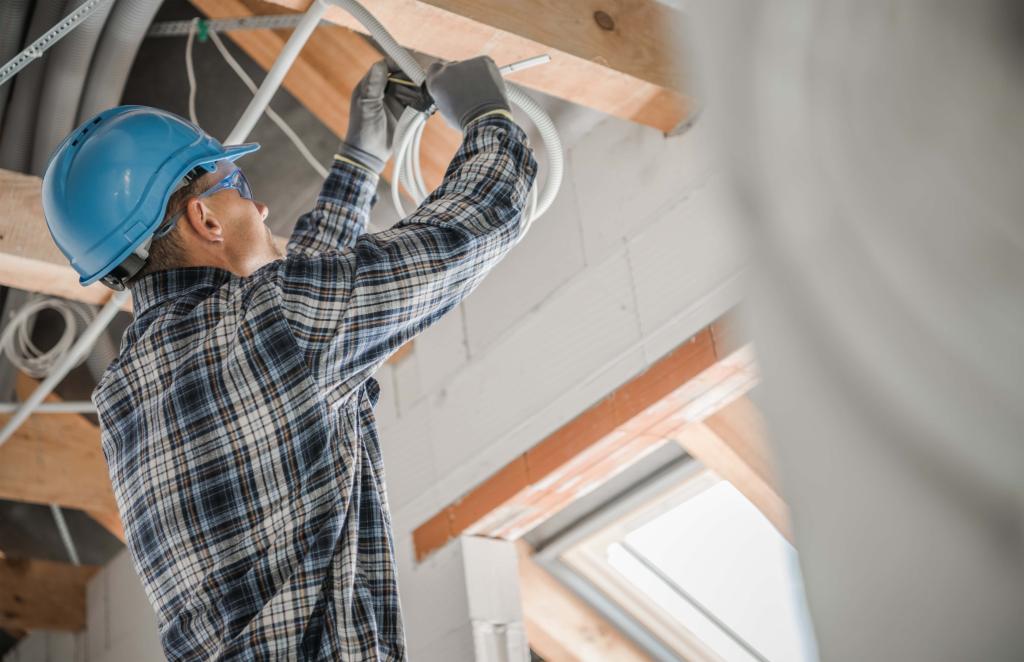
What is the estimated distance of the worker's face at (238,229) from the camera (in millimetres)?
1765

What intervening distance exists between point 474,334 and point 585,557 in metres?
0.82

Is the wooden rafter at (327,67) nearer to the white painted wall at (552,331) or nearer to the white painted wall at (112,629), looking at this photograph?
the white painted wall at (552,331)

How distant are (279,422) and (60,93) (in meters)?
1.49

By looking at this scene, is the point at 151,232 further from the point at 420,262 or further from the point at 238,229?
the point at 420,262

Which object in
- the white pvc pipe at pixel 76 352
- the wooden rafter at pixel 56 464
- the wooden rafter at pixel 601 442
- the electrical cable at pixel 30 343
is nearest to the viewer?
the wooden rafter at pixel 601 442

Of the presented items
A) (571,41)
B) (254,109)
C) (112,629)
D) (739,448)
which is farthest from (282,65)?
(112,629)

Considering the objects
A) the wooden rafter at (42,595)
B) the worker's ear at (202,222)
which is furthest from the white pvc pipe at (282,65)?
the wooden rafter at (42,595)

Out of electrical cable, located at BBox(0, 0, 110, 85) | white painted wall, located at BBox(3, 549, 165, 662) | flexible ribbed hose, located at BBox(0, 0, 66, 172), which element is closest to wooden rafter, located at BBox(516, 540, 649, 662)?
white painted wall, located at BBox(3, 549, 165, 662)

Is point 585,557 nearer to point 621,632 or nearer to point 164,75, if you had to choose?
point 621,632

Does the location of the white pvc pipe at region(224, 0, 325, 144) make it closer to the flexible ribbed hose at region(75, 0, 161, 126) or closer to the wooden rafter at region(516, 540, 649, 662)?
the flexible ribbed hose at region(75, 0, 161, 126)

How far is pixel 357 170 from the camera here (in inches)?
83.4

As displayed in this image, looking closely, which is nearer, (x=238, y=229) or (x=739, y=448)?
(x=238, y=229)

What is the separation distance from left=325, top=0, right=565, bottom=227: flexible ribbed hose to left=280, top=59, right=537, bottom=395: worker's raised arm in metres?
0.14

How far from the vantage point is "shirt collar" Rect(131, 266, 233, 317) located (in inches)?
66.7
